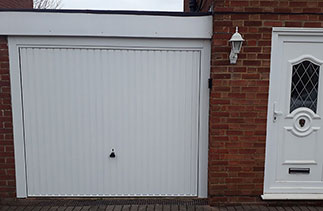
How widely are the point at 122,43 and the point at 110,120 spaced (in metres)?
1.04

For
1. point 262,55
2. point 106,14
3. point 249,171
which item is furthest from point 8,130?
point 262,55

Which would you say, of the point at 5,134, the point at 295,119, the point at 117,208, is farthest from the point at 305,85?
the point at 5,134

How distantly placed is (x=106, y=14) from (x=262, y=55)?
2030 mm

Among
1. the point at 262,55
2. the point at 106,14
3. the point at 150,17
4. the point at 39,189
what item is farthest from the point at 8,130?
the point at 262,55

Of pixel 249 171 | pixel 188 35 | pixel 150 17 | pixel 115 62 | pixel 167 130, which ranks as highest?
pixel 150 17

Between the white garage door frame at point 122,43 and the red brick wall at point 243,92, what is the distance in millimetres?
150

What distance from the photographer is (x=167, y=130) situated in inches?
131

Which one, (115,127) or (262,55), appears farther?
(115,127)

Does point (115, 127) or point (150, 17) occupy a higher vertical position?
point (150, 17)

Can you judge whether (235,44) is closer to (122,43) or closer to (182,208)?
(122,43)

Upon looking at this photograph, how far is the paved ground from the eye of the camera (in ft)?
10.4

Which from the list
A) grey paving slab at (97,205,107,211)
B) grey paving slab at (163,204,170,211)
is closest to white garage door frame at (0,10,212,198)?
grey paving slab at (163,204,170,211)

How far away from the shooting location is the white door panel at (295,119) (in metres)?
3.08

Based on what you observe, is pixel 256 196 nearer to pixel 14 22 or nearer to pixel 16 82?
pixel 16 82
